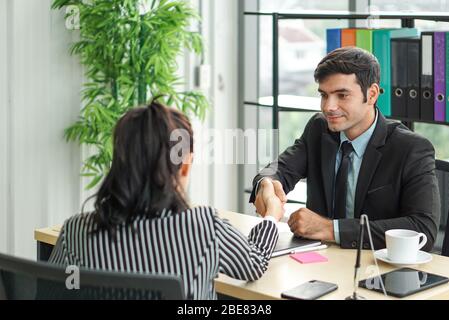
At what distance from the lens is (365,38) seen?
3609 millimetres

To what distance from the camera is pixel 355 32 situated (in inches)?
144

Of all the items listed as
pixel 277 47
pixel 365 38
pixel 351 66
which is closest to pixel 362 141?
pixel 351 66

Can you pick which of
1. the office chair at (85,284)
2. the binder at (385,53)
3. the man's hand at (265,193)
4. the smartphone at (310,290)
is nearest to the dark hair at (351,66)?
the man's hand at (265,193)

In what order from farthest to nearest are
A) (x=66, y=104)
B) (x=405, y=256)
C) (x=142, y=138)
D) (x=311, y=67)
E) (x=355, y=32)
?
(x=311, y=67), (x=66, y=104), (x=355, y=32), (x=405, y=256), (x=142, y=138)

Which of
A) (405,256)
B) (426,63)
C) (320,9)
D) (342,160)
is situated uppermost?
(320,9)

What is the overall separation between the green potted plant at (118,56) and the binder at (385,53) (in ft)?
2.96

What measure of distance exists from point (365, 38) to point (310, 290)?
175 cm

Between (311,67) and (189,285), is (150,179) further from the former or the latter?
(311,67)

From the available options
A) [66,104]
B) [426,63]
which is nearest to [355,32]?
[426,63]

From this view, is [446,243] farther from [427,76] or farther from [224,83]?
[224,83]

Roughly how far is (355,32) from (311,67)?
1.18m

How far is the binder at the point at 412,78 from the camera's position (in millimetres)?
3443

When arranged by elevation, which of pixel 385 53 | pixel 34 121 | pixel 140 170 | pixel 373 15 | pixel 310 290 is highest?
pixel 373 15

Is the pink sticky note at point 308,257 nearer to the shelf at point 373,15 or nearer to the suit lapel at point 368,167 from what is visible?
the suit lapel at point 368,167
